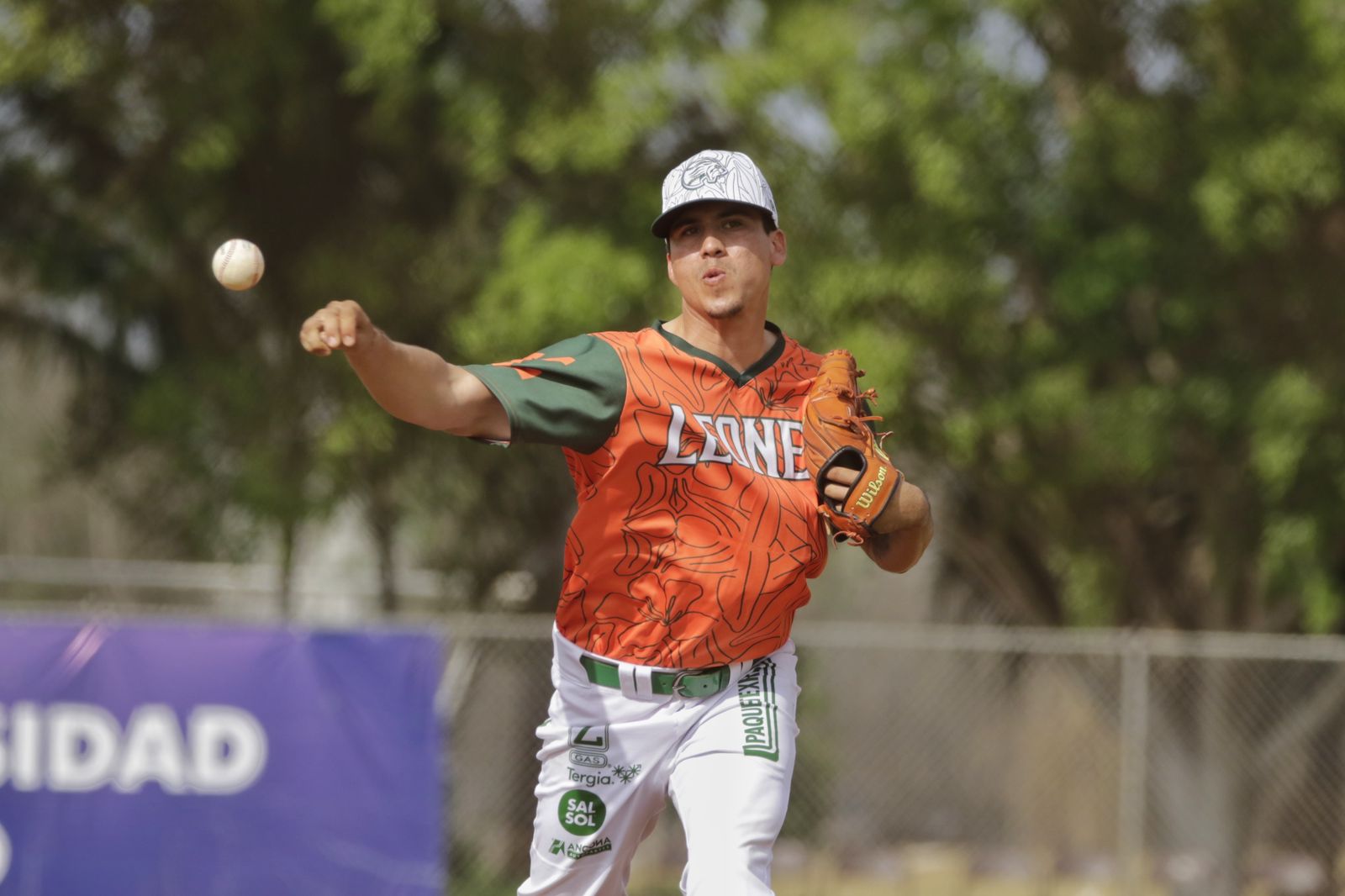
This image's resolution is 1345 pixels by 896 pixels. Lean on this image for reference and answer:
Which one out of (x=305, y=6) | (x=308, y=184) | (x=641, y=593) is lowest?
(x=641, y=593)

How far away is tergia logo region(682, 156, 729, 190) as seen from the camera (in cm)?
443

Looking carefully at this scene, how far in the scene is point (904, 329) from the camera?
12.7m

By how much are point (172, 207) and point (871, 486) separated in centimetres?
1185

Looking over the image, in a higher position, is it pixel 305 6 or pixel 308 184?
pixel 305 6

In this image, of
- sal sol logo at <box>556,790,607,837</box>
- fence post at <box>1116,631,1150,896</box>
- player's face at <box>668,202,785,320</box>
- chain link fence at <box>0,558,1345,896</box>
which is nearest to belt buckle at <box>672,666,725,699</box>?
sal sol logo at <box>556,790,607,837</box>

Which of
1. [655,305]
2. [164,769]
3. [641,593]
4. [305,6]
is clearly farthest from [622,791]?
[305,6]

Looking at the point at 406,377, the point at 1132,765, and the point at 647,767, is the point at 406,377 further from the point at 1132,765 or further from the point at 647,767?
the point at 1132,765

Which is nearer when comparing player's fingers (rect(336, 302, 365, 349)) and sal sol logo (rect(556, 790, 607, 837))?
player's fingers (rect(336, 302, 365, 349))

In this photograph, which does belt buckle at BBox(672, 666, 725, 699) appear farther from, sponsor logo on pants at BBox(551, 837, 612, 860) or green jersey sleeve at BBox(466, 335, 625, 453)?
green jersey sleeve at BBox(466, 335, 625, 453)

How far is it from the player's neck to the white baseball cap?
26 centimetres

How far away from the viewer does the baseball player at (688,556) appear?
4301 mm

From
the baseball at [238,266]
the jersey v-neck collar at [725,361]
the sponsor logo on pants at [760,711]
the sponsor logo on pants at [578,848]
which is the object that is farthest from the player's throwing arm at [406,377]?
the sponsor logo on pants at [578,848]

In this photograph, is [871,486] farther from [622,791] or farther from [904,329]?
[904,329]

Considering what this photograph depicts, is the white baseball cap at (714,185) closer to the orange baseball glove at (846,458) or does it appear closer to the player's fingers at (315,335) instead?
the orange baseball glove at (846,458)
